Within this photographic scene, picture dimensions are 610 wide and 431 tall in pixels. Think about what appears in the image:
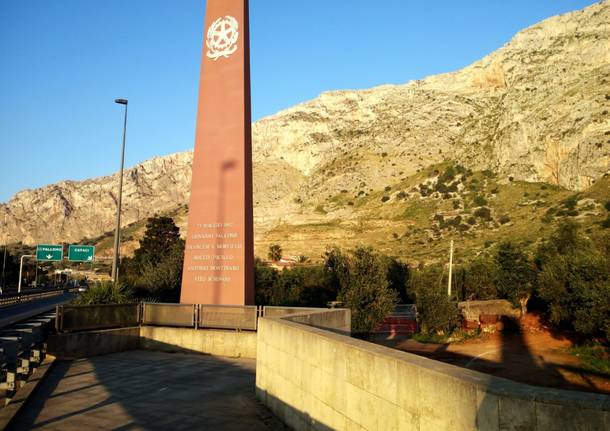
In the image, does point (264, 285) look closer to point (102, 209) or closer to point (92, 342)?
point (92, 342)

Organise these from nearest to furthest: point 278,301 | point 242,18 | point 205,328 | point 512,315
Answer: point 205,328
point 242,18
point 278,301
point 512,315

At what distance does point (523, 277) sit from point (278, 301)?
64.7 feet

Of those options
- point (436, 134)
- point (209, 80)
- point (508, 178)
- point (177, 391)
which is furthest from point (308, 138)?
point (177, 391)

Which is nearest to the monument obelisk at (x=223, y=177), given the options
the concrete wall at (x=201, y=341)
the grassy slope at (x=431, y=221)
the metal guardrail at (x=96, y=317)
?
the concrete wall at (x=201, y=341)

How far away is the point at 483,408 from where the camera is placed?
4.19 m

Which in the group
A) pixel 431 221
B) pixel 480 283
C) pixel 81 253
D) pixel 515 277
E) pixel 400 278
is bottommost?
pixel 480 283

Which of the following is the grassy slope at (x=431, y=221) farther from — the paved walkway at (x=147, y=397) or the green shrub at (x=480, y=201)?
the paved walkway at (x=147, y=397)

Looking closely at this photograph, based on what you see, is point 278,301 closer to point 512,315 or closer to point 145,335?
point 145,335

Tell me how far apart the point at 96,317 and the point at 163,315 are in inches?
81.9

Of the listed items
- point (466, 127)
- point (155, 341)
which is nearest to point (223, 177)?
point (155, 341)

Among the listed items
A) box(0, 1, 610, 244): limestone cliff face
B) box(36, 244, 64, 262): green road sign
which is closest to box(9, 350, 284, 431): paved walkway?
box(36, 244, 64, 262): green road sign

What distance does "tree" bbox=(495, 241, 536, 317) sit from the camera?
3872 cm

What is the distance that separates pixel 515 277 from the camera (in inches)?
1550

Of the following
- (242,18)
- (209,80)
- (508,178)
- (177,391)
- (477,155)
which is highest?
(477,155)
